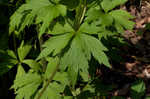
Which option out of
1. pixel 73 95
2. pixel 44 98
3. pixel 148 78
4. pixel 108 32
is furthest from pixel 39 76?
pixel 148 78

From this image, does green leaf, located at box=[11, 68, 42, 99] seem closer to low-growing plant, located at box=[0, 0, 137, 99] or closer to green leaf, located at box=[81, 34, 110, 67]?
low-growing plant, located at box=[0, 0, 137, 99]

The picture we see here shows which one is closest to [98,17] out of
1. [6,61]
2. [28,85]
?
[28,85]

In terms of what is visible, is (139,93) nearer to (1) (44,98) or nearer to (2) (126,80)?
(1) (44,98)

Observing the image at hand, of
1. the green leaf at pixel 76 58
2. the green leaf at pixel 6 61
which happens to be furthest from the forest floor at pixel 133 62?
the green leaf at pixel 76 58

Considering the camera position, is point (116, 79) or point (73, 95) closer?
point (73, 95)

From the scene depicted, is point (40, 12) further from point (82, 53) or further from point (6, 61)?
point (6, 61)
